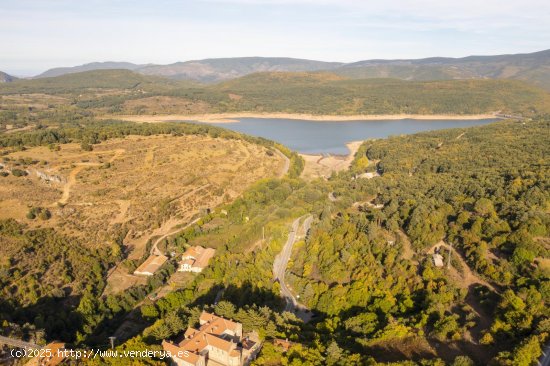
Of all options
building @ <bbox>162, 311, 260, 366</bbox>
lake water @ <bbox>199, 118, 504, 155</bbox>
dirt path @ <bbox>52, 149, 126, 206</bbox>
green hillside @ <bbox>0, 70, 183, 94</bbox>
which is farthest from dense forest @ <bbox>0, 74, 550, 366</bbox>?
green hillside @ <bbox>0, 70, 183, 94</bbox>

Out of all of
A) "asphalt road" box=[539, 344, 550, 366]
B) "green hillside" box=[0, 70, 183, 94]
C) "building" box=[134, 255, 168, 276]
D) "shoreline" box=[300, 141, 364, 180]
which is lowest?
"building" box=[134, 255, 168, 276]

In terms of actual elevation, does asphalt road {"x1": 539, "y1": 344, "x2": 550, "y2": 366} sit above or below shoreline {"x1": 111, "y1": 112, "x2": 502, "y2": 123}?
below

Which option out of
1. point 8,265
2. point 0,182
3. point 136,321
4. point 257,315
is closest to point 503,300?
point 257,315

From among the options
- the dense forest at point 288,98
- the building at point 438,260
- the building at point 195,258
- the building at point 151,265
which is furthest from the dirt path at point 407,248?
the dense forest at point 288,98

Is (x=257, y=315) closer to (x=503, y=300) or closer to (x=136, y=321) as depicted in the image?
(x=136, y=321)

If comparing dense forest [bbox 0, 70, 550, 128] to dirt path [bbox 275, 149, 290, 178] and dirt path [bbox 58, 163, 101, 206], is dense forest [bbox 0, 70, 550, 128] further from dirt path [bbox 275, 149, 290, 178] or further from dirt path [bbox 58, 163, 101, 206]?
dirt path [bbox 58, 163, 101, 206]

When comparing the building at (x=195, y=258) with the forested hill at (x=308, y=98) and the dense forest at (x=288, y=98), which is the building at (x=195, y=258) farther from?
the forested hill at (x=308, y=98)
